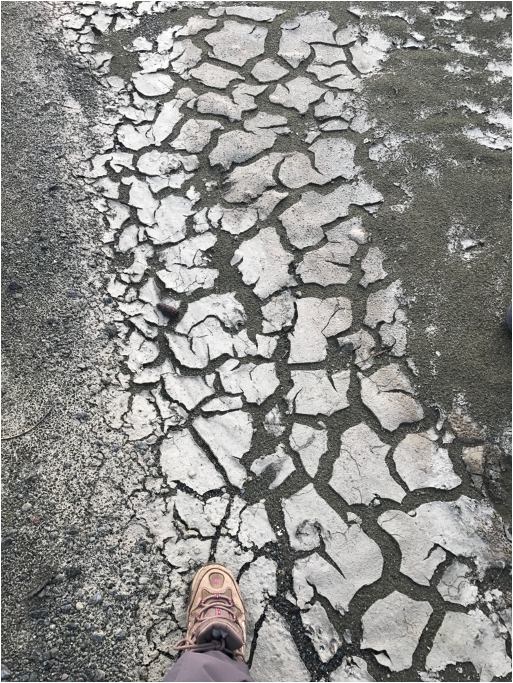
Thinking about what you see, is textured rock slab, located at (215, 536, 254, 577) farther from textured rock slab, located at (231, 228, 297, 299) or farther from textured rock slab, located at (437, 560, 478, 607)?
textured rock slab, located at (231, 228, 297, 299)

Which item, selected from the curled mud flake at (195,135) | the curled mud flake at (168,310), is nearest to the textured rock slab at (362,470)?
the curled mud flake at (168,310)

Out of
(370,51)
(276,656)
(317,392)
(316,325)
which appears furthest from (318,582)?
(370,51)

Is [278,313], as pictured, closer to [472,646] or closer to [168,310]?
[168,310]

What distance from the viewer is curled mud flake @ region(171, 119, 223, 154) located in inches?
113

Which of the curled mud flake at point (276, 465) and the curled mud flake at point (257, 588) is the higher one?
the curled mud flake at point (276, 465)

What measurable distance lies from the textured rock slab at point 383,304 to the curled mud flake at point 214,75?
1.48 meters

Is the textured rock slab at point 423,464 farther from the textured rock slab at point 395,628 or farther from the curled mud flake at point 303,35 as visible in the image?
the curled mud flake at point 303,35

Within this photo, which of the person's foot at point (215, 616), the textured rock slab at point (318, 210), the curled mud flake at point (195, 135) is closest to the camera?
the person's foot at point (215, 616)

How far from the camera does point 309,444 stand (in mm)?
2115

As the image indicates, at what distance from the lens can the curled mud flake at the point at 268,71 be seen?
310 centimetres

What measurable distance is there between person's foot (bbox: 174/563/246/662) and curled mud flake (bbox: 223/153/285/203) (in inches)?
64.7

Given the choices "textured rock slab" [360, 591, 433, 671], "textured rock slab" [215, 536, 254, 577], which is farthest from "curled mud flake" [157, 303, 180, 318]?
"textured rock slab" [360, 591, 433, 671]

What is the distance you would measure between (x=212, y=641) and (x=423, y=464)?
3.01 ft

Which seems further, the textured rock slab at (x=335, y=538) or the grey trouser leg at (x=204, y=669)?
the textured rock slab at (x=335, y=538)
